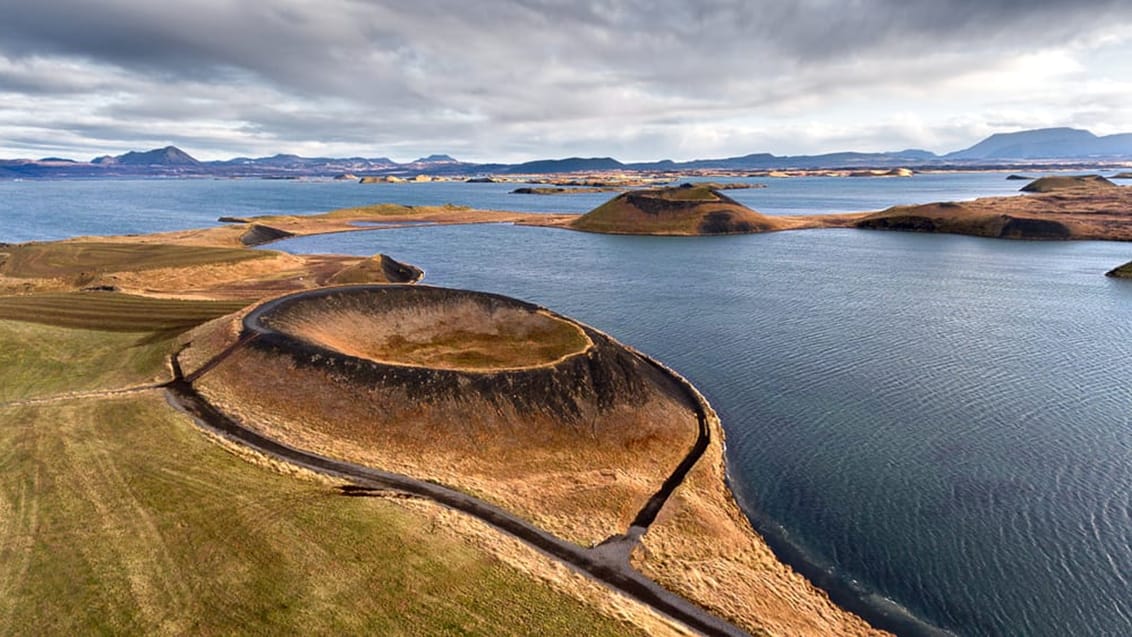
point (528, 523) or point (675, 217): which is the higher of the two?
point (675, 217)

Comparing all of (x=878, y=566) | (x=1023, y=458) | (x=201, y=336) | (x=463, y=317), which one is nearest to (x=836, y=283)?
(x=1023, y=458)

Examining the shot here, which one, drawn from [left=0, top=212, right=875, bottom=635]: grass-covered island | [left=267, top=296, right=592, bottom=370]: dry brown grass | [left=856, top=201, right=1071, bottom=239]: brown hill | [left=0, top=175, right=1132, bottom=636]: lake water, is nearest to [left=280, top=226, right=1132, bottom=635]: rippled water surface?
[left=0, top=175, right=1132, bottom=636]: lake water

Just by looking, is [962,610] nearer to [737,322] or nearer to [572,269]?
[737,322]

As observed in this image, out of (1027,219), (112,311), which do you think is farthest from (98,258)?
(1027,219)

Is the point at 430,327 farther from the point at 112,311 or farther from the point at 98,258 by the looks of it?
the point at 98,258

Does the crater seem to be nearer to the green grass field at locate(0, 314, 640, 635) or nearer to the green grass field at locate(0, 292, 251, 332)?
the green grass field at locate(0, 292, 251, 332)

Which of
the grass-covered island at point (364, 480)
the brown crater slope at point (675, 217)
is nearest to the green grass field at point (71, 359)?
the grass-covered island at point (364, 480)
